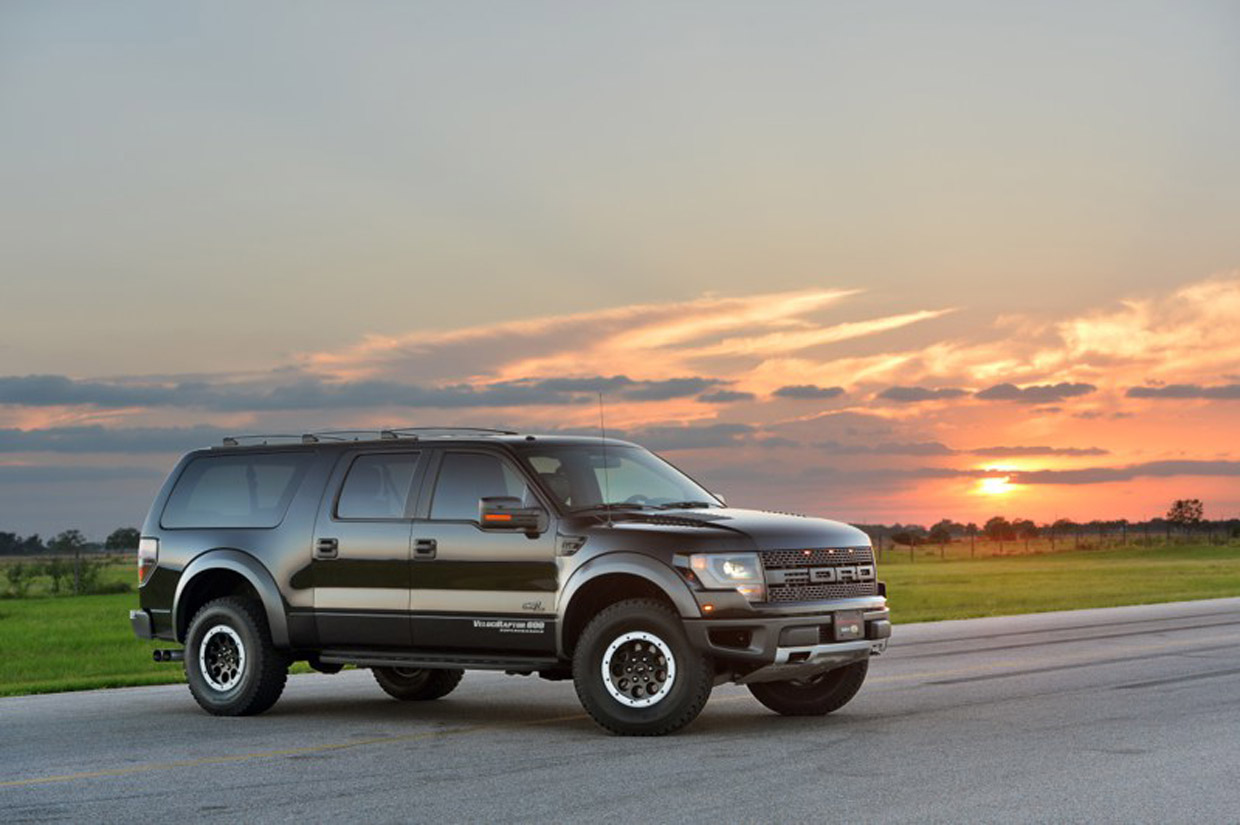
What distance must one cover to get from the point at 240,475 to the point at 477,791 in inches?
214

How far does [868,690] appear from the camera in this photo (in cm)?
1484

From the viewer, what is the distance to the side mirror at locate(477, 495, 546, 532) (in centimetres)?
1175

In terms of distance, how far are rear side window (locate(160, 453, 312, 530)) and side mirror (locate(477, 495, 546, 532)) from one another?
2246 mm

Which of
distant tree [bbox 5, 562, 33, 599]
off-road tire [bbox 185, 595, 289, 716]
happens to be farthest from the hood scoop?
distant tree [bbox 5, 562, 33, 599]

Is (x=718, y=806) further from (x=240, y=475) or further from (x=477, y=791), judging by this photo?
(x=240, y=475)

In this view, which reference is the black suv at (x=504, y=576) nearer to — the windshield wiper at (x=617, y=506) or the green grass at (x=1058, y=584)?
the windshield wiper at (x=617, y=506)

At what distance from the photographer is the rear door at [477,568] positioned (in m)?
11.9

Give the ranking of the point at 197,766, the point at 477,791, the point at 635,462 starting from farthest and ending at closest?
the point at 635,462, the point at 197,766, the point at 477,791

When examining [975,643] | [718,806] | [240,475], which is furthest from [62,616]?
[718,806]

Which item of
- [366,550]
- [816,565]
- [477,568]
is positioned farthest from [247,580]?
[816,565]

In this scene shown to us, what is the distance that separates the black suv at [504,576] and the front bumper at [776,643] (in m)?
0.01

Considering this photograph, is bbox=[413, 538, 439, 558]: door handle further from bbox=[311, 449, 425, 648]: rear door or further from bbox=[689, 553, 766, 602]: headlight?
bbox=[689, 553, 766, 602]: headlight

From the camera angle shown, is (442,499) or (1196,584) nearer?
(442,499)

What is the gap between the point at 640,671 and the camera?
11469mm
